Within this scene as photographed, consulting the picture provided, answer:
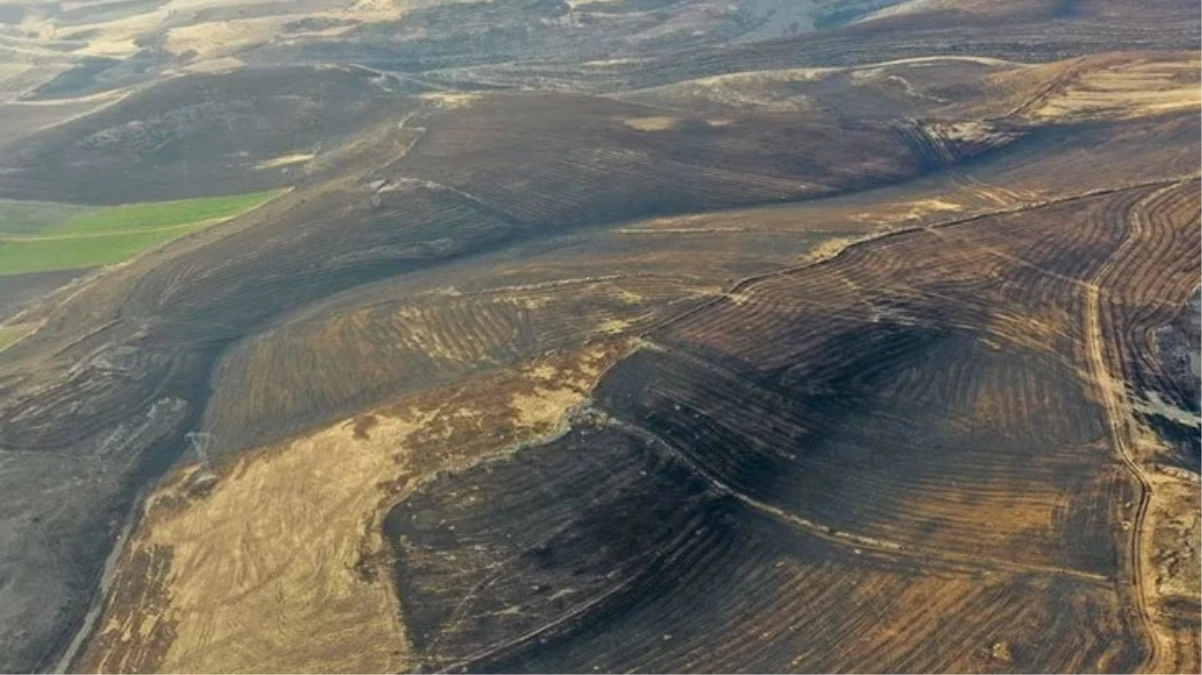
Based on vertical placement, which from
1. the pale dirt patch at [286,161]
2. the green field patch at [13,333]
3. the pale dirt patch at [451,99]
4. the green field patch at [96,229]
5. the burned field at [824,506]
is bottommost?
the burned field at [824,506]

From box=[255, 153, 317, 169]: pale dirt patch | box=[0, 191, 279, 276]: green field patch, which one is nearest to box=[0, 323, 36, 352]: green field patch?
box=[0, 191, 279, 276]: green field patch

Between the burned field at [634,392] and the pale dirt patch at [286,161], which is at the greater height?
the pale dirt patch at [286,161]

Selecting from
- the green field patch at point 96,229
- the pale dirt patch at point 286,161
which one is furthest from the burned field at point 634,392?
the green field patch at point 96,229

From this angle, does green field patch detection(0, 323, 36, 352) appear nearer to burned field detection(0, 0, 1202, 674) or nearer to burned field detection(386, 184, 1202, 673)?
burned field detection(0, 0, 1202, 674)

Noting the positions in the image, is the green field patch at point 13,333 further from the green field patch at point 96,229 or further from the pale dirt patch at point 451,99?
the pale dirt patch at point 451,99

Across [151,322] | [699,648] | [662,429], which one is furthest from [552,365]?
[151,322]

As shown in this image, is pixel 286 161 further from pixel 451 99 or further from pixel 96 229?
pixel 96 229

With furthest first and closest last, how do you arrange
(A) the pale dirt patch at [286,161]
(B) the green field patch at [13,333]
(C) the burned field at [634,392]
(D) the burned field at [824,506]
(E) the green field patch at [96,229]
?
(A) the pale dirt patch at [286,161] → (E) the green field patch at [96,229] → (B) the green field patch at [13,333] → (C) the burned field at [634,392] → (D) the burned field at [824,506]
